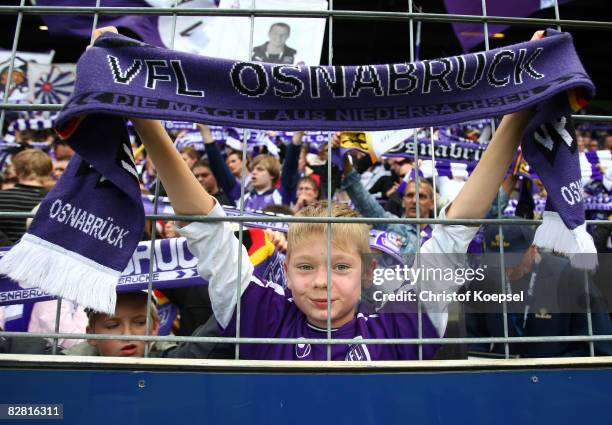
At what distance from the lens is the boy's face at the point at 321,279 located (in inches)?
60.7

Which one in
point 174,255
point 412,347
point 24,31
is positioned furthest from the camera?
point 24,31

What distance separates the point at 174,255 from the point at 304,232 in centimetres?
53

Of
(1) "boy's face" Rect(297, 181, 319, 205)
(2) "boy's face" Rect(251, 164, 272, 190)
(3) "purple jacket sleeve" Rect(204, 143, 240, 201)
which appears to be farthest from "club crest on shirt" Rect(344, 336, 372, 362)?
(2) "boy's face" Rect(251, 164, 272, 190)

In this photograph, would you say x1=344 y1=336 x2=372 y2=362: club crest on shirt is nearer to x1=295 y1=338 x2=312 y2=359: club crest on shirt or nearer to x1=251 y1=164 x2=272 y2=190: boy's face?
x1=295 y1=338 x2=312 y2=359: club crest on shirt

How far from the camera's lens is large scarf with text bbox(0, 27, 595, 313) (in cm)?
128

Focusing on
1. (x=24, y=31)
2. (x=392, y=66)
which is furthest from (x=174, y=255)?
(x=24, y=31)

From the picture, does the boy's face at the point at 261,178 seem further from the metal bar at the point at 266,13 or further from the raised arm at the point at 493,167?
the raised arm at the point at 493,167

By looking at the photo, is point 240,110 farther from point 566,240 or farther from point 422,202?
point 422,202

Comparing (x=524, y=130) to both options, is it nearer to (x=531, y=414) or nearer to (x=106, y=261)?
(x=531, y=414)

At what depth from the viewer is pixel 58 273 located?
4.20ft

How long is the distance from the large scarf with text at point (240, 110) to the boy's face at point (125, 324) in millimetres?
678

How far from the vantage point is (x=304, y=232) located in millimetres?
1629

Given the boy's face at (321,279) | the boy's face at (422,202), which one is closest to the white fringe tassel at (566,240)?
the boy's face at (321,279)

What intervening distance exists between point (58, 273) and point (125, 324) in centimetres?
72
